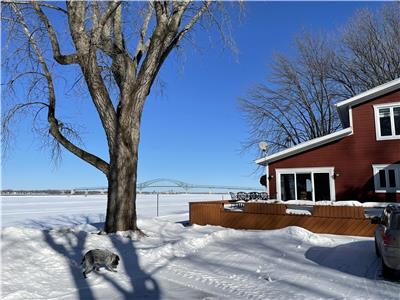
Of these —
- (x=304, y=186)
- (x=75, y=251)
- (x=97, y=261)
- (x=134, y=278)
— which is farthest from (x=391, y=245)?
(x=304, y=186)

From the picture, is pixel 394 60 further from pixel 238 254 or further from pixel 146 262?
pixel 146 262

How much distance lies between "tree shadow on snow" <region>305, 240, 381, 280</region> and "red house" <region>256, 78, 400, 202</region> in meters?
6.57

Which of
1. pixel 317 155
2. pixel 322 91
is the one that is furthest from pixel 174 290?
pixel 322 91

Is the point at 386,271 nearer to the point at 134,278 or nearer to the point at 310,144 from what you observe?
the point at 134,278

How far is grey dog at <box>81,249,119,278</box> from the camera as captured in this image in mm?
7137

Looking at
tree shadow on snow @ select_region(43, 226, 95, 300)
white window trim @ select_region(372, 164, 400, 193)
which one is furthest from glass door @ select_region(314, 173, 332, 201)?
tree shadow on snow @ select_region(43, 226, 95, 300)

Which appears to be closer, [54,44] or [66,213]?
[54,44]

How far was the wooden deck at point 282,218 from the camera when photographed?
12688 mm

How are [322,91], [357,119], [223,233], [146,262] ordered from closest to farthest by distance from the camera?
1. [146,262]
2. [223,233]
3. [357,119]
4. [322,91]

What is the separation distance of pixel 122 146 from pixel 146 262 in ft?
13.4

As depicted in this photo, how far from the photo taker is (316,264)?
8391 mm

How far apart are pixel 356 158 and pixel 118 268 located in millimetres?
13173

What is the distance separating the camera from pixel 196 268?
795 cm

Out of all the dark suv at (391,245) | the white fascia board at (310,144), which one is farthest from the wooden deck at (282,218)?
the dark suv at (391,245)
